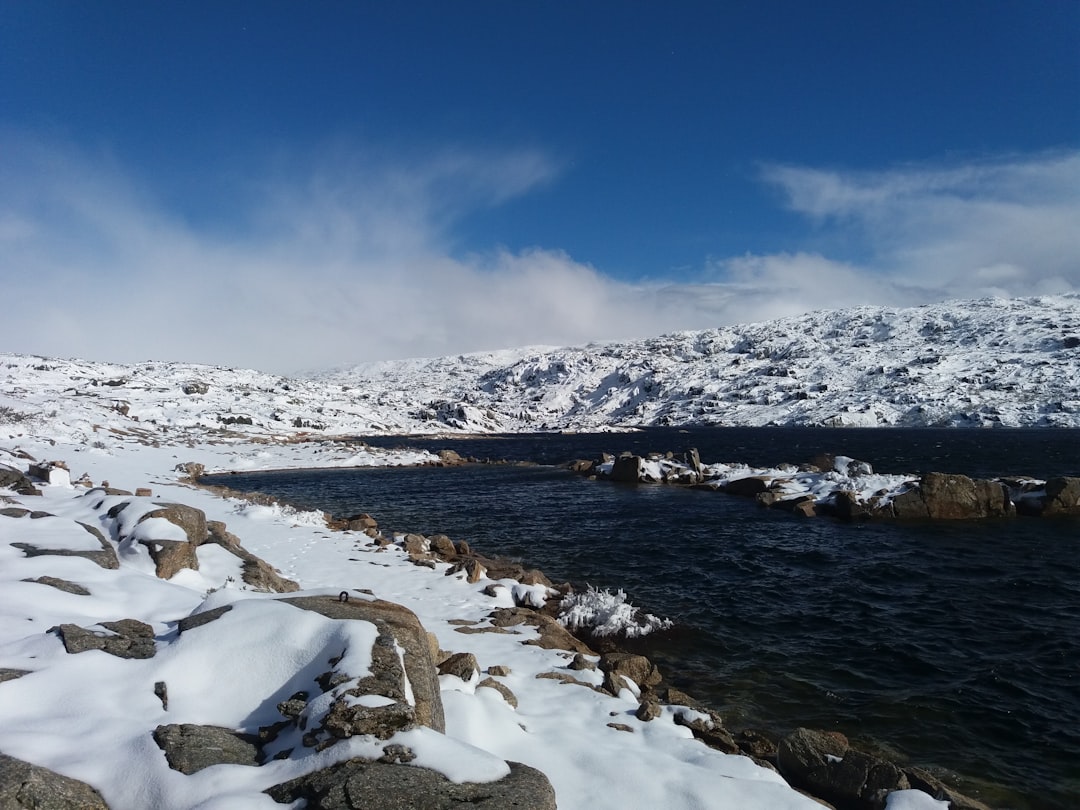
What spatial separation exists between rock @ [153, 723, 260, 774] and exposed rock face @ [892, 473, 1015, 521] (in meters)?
31.3

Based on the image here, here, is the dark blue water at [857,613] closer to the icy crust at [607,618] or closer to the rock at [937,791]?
the icy crust at [607,618]

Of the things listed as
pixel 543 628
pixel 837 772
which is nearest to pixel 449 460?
pixel 543 628

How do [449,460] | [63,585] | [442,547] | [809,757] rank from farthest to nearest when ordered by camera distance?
1. [449,460]
2. [442,547]
3. [63,585]
4. [809,757]

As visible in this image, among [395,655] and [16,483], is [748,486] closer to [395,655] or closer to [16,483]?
[395,655]

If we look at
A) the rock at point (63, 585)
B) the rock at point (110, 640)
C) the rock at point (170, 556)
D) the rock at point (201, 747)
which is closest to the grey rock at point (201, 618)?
the rock at point (110, 640)

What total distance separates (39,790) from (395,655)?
2821mm

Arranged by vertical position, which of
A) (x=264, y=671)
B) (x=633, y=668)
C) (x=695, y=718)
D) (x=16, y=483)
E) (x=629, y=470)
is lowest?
(x=633, y=668)

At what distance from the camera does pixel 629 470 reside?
1866 inches

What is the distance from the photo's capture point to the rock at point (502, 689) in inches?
340

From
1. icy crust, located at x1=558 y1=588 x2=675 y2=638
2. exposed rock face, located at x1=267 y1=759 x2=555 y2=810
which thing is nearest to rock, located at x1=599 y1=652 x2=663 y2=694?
icy crust, located at x1=558 y1=588 x2=675 y2=638

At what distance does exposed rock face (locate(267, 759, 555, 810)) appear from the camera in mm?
4180

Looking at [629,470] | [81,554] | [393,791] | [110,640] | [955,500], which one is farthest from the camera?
[629,470]

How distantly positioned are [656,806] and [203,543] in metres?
12.3

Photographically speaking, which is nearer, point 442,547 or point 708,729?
point 708,729
